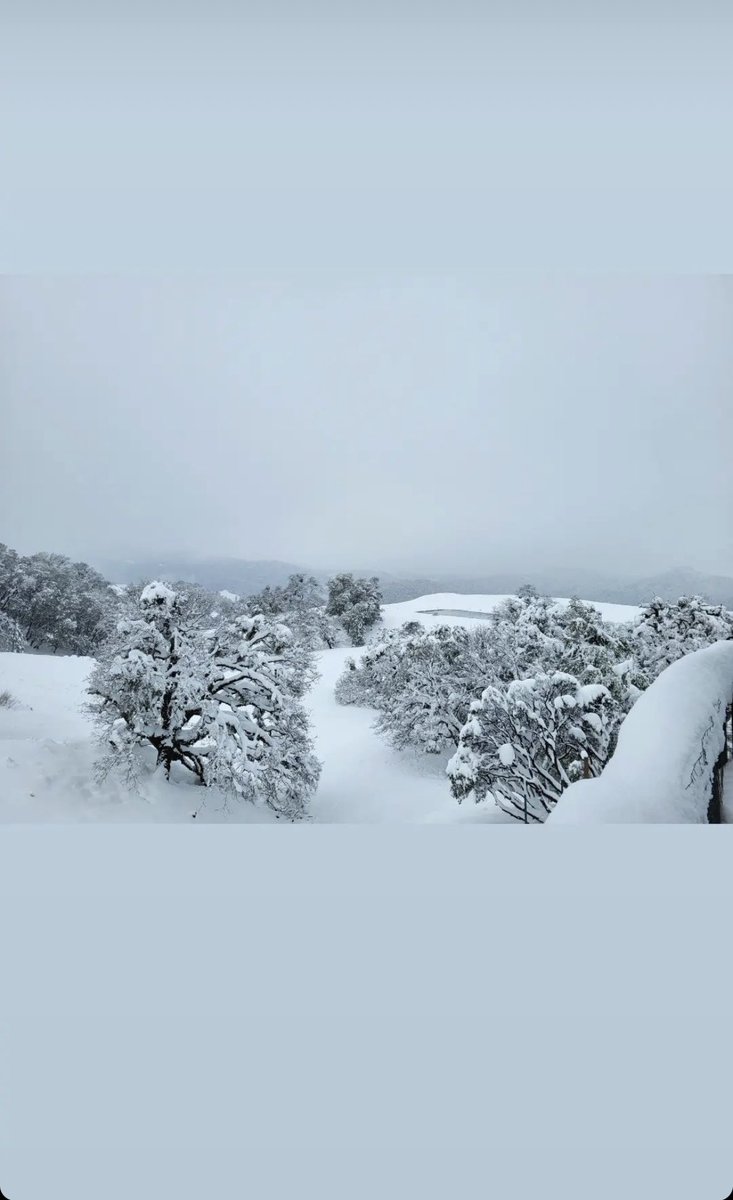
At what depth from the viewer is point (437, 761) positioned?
3768 mm

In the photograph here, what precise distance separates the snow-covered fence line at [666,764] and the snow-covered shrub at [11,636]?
3378 mm

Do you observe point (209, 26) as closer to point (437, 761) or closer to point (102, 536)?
point (102, 536)

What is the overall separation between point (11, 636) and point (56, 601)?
15.3 inches

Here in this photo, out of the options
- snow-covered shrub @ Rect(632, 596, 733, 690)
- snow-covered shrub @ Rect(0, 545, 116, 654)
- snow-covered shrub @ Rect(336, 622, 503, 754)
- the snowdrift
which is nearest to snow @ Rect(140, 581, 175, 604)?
snow-covered shrub @ Rect(0, 545, 116, 654)

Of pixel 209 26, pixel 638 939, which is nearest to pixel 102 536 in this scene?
pixel 209 26

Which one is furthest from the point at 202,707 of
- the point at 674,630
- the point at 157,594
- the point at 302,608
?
the point at 674,630

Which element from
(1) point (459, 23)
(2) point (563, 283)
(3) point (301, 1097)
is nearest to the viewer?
(3) point (301, 1097)

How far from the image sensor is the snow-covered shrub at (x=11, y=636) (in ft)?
12.6

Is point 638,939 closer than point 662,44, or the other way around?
point 638,939

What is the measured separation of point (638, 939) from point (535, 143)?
3.89 metres

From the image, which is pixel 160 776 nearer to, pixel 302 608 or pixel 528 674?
pixel 302 608

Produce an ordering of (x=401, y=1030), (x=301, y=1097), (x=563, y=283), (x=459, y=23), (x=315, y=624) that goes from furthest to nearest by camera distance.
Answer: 1. (x=315, y=624)
2. (x=563, y=283)
3. (x=459, y=23)
4. (x=401, y=1030)
5. (x=301, y=1097)

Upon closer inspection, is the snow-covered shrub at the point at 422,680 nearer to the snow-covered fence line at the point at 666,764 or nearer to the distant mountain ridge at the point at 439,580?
the distant mountain ridge at the point at 439,580

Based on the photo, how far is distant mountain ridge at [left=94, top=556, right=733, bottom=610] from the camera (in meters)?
3.82
